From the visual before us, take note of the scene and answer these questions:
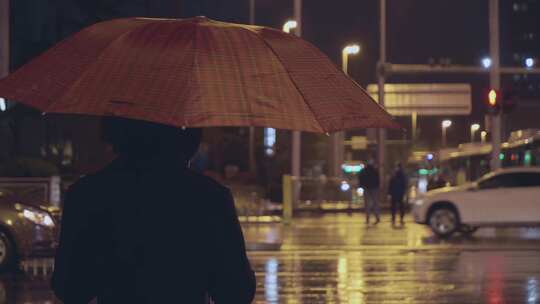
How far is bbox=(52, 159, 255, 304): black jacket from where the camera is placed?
338 cm

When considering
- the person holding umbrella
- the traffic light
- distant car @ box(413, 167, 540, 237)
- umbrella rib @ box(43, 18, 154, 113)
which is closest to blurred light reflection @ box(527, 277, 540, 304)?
the person holding umbrella

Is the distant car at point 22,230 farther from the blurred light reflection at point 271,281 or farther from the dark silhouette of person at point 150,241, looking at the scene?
the dark silhouette of person at point 150,241

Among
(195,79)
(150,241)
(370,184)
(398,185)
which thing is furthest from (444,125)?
(150,241)

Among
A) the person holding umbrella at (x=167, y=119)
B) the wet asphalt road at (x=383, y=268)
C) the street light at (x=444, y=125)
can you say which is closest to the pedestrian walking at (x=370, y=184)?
the wet asphalt road at (x=383, y=268)

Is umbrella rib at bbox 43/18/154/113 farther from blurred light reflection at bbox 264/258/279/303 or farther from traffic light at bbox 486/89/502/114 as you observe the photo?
traffic light at bbox 486/89/502/114

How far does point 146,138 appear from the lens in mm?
3641

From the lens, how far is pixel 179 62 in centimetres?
384

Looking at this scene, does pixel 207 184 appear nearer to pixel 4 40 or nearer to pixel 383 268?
pixel 383 268

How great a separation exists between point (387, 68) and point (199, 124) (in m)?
28.3

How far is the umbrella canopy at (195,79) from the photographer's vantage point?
3.77 metres

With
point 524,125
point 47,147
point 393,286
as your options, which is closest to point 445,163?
point 524,125

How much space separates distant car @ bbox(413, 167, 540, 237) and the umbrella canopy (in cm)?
1851

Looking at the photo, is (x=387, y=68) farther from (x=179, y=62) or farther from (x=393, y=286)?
(x=179, y=62)

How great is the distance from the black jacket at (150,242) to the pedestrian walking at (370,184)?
77.7 ft
